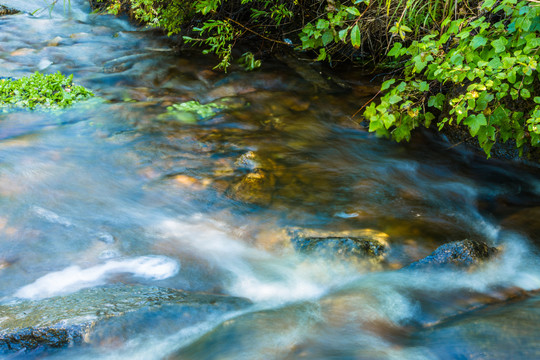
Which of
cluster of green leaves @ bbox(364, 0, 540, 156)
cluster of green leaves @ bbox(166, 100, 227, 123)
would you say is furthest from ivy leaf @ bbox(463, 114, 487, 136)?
cluster of green leaves @ bbox(166, 100, 227, 123)

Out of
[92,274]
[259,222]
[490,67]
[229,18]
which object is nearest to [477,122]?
[490,67]

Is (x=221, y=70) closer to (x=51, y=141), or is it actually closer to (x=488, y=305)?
(x=51, y=141)

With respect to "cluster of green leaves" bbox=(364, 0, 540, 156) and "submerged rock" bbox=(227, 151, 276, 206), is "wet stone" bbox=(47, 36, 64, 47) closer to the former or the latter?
"submerged rock" bbox=(227, 151, 276, 206)

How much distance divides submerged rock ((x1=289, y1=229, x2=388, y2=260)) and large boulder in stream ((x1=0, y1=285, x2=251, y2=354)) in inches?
23.0

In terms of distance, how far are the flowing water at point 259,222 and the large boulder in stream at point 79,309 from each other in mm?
43

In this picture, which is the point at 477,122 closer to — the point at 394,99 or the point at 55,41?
the point at 394,99

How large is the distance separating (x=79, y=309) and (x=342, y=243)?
154 centimetres

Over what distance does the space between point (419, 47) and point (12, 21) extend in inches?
314

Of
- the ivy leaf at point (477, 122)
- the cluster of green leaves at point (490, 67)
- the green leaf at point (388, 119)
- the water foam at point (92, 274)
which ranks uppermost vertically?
the cluster of green leaves at point (490, 67)

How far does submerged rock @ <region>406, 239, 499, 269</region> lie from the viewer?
2.77m

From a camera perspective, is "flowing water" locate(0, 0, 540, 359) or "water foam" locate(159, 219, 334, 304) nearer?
"flowing water" locate(0, 0, 540, 359)

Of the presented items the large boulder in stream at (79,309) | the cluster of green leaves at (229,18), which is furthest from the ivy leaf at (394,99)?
the cluster of green leaves at (229,18)

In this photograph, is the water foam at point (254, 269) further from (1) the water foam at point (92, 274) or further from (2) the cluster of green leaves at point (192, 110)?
(2) the cluster of green leaves at point (192, 110)

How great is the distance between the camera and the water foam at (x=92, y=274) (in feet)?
8.09
